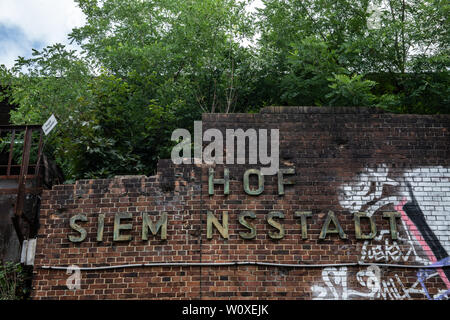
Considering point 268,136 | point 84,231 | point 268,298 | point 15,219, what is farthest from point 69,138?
point 268,298

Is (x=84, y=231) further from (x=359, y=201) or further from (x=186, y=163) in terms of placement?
(x=359, y=201)

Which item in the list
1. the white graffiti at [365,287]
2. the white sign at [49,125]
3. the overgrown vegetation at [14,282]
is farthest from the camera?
the white sign at [49,125]

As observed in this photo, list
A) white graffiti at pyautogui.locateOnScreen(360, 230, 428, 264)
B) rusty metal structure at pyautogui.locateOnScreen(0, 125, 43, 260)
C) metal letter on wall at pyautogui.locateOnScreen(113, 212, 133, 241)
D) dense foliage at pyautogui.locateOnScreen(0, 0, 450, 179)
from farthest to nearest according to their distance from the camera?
dense foliage at pyautogui.locateOnScreen(0, 0, 450, 179), rusty metal structure at pyautogui.locateOnScreen(0, 125, 43, 260), metal letter on wall at pyautogui.locateOnScreen(113, 212, 133, 241), white graffiti at pyautogui.locateOnScreen(360, 230, 428, 264)

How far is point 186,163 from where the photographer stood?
313 inches

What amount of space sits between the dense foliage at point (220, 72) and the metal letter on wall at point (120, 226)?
201 centimetres

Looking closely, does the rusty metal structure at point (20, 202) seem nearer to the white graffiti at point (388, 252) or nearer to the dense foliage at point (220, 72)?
the dense foliage at point (220, 72)

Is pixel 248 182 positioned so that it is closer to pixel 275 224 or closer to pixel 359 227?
pixel 275 224

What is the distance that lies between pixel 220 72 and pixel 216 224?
5684mm

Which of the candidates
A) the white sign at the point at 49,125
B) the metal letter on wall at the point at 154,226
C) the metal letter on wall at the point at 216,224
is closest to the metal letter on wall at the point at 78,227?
the metal letter on wall at the point at 154,226

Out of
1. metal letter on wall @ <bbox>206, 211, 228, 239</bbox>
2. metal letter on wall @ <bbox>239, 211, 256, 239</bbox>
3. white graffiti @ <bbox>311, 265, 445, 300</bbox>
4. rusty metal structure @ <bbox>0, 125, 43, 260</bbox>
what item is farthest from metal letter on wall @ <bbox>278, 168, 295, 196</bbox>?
rusty metal structure @ <bbox>0, 125, 43, 260</bbox>

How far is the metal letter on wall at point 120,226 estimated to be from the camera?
7.52 m

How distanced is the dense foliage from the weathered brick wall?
142cm

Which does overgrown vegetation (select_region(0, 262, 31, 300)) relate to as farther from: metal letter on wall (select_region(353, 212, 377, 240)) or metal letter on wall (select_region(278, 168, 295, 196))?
metal letter on wall (select_region(353, 212, 377, 240))

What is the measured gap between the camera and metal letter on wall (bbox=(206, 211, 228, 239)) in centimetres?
750
